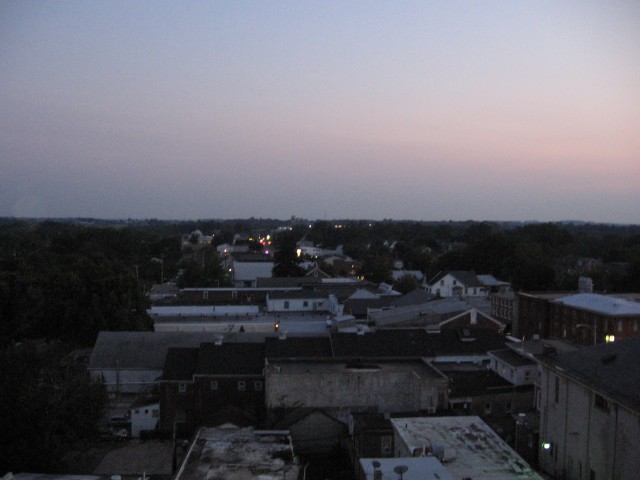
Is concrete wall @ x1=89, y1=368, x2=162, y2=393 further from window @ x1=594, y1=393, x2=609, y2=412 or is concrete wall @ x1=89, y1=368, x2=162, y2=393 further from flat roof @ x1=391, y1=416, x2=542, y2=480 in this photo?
window @ x1=594, y1=393, x2=609, y2=412

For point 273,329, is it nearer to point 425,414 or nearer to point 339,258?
point 425,414

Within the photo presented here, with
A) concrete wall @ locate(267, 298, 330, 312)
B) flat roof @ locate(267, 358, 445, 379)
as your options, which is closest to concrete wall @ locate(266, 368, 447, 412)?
flat roof @ locate(267, 358, 445, 379)

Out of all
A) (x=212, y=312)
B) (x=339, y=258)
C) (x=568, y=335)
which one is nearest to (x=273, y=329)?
(x=212, y=312)

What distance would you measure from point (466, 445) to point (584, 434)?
123 inches

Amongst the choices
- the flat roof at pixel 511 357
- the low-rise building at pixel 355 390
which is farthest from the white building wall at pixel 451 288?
the low-rise building at pixel 355 390

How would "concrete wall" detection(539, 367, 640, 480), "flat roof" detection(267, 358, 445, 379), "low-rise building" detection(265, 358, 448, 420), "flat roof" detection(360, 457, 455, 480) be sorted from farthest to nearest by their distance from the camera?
"flat roof" detection(267, 358, 445, 379) < "low-rise building" detection(265, 358, 448, 420) < "concrete wall" detection(539, 367, 640, 480) < "flat roof" detection(360, 457, 455, 480)

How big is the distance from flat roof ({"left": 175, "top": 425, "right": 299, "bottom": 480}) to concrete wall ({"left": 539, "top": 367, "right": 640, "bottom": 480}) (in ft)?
25.3

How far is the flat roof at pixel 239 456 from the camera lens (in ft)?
48.9

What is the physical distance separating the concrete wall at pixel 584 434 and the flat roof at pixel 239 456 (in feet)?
25.3

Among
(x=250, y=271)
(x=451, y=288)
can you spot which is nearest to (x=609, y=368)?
(x=451, y=288)

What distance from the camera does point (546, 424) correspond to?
60.5 feet

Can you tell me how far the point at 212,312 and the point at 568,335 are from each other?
23.9 m

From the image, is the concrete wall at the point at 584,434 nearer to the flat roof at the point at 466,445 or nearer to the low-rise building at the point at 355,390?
the flat roof at the point at 466,445

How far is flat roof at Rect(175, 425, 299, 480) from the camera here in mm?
14906
